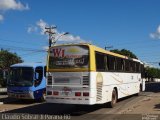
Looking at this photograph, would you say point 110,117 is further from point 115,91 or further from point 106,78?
point 115,91

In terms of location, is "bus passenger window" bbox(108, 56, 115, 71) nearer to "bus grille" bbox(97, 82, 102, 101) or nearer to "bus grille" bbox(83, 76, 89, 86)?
"bus grille" bbox(97, 82, 102, 101)

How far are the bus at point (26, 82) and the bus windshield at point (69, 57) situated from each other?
21.8ft

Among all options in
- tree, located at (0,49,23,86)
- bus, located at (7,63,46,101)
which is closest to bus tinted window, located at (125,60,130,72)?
bus, located at (7,63,46,101)

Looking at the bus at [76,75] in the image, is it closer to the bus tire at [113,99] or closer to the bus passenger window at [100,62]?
the bus passenger window at [100,62]

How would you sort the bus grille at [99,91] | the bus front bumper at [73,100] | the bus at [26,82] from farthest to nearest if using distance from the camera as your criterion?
the bus at [26,82] → the bus grille at [99,91] → the bus front bumper at [73,100]

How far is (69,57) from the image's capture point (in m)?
17.6

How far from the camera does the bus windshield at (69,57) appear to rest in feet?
57.0

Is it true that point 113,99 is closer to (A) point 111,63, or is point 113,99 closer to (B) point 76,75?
(A) point 111,63

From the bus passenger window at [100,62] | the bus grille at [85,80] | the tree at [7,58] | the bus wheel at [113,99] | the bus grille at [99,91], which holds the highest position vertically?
the tree at [7,58]

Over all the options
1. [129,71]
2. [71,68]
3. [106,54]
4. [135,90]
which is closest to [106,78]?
[106,54]

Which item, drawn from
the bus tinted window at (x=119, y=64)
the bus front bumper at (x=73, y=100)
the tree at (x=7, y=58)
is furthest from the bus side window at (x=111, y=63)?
the tree at (x=7, y=58)

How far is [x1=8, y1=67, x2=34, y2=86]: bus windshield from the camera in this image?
2447 cm

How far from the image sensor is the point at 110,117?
647 inches

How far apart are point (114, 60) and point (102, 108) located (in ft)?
9.05
